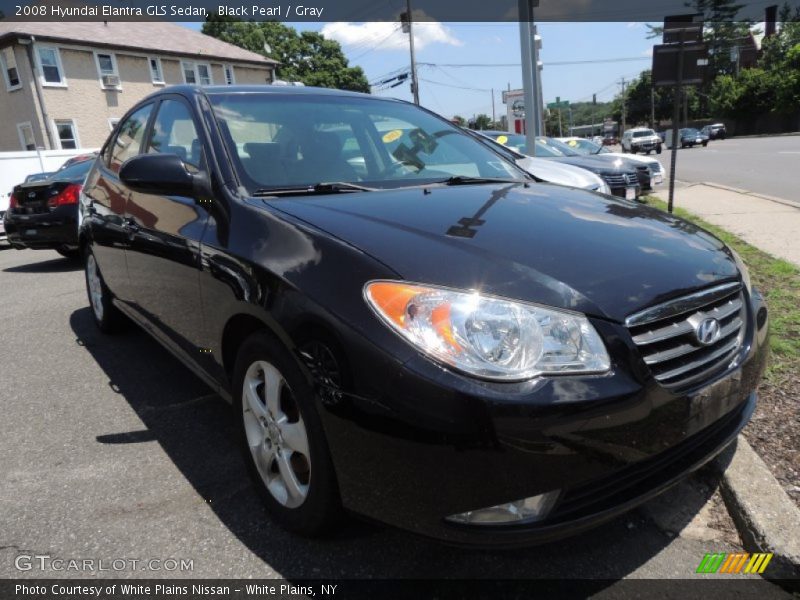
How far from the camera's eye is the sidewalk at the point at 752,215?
6145 mm

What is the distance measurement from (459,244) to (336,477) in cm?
85

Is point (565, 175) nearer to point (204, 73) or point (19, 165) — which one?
point (19, 165)

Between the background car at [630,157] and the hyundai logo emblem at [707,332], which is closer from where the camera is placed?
the hyundai logo emblem at [707,332]

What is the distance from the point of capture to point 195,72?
30.5 metres

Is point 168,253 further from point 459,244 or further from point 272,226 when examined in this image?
point 459,244

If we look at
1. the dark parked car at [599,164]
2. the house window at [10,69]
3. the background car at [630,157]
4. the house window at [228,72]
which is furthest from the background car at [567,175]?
the house window at [228,72]

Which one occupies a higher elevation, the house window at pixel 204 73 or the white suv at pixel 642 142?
the house window at pixel 204 73

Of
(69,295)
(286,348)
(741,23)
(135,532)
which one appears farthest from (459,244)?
(741,23)

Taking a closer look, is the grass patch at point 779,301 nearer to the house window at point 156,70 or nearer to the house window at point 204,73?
the house window at point 156,70

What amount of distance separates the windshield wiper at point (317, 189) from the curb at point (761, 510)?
1.89m

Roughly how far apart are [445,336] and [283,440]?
32.4 inches

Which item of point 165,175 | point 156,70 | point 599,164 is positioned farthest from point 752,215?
point 156,70

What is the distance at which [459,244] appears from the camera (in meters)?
2.02

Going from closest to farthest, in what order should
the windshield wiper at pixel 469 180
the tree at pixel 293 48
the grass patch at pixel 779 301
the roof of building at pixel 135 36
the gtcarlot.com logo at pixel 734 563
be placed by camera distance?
the gtcarlot.com logo at pixel 734 563 < the windshield wiper at pixel 469 180 < the grass patch at pixel 779 301 < the roof of building at pixel 135 36 < the tree at pixel 293 48
